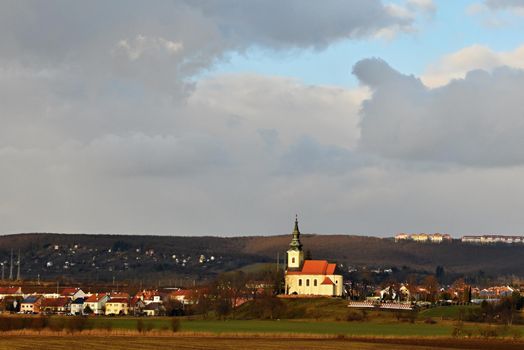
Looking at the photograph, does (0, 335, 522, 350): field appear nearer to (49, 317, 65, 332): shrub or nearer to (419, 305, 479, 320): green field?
(49, 317, 65, 332): shrub

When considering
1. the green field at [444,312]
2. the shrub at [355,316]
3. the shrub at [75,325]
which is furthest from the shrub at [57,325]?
the green field at [444,312]

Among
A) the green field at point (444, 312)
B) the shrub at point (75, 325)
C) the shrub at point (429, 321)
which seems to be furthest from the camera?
the green field at point (444, 312)

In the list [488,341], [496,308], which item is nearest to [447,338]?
[488,341]

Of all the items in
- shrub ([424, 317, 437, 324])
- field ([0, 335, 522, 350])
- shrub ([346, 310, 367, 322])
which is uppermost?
shrub ([346, 310, 367, 322])

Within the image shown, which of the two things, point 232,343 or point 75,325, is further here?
point 75,325

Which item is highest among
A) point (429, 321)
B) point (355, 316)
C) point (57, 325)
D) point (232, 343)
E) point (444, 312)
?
point (444, 312)

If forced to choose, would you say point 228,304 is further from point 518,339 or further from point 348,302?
point 518,339

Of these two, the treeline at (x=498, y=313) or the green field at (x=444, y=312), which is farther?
the green field at (x=444, y=312)

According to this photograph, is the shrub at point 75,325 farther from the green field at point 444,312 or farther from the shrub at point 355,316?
the green field at point 444,312

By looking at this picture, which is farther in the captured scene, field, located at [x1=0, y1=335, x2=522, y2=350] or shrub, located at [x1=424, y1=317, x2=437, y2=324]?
shrub, located at [x1=424, y1=317, x2=437, y2=324]

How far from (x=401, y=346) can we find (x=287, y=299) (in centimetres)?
Result: 10193

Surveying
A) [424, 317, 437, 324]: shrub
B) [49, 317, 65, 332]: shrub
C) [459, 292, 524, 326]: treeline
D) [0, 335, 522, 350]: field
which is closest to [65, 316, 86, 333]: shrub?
[49, 317, 65, 332]: shrub

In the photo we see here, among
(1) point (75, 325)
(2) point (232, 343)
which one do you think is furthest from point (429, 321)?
(2) point (232, 343)

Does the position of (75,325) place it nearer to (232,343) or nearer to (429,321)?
(232,343)
